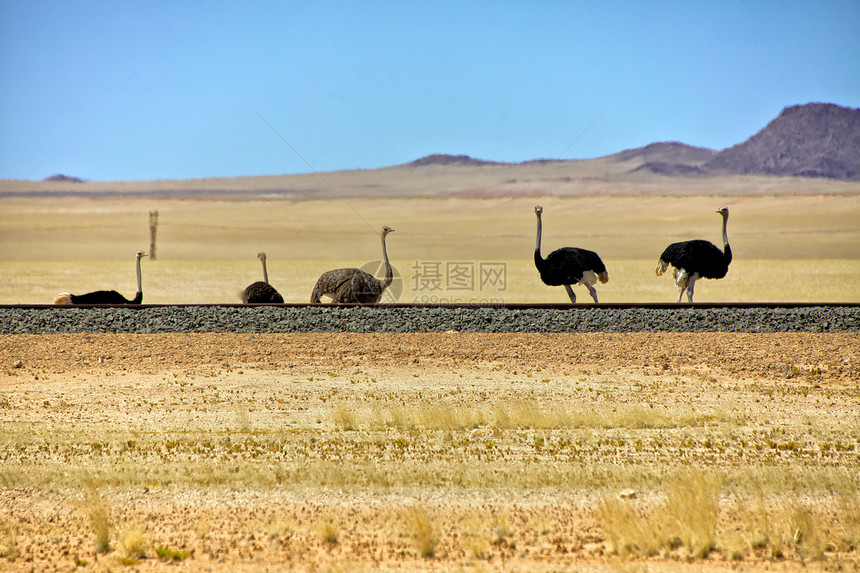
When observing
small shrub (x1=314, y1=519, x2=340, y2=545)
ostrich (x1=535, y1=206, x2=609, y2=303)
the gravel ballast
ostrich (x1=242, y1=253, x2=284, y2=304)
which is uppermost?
ostrich (x1=535, y1=206, x2=609, y2=303)

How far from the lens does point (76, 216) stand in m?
101

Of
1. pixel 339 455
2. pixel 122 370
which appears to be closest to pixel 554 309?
pixel 122 370

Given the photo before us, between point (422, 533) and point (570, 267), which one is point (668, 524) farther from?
point (570, 267)

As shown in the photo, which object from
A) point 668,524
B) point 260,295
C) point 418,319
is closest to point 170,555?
point 668,524

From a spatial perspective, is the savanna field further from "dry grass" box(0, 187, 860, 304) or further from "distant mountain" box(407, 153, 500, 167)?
"distant mountain" box(407, 153, 500, 167)

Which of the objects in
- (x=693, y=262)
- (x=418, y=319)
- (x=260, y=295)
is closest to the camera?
(x=418, y=319)

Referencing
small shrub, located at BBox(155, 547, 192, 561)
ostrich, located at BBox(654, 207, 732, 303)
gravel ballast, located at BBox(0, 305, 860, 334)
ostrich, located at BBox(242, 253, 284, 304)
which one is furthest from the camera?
ostrich, located at BBox(654, 207, 732, 303)

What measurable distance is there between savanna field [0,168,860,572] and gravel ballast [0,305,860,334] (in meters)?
0.67

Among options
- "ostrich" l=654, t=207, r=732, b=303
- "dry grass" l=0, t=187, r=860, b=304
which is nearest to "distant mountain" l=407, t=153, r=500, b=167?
"dry grass" l=0, t=187, r=860, b=304

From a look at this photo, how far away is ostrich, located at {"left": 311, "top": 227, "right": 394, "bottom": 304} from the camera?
58.5ft

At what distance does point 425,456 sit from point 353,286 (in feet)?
31.6

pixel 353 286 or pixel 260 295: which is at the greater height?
pixel 353 286

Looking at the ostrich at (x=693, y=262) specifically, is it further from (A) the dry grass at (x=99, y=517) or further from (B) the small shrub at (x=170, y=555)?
(B) the small shrub at (x=170, y=555)

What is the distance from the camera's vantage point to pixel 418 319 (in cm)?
1572
